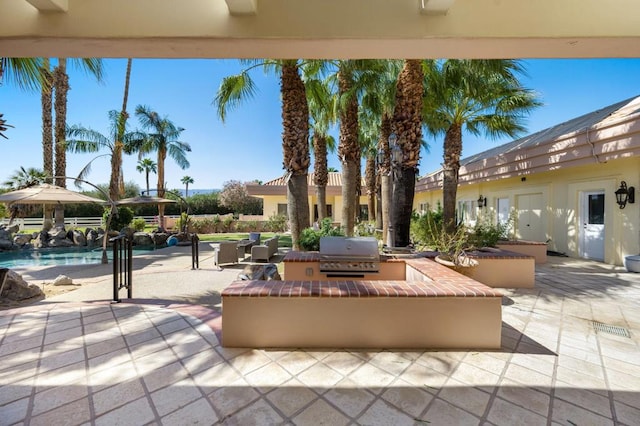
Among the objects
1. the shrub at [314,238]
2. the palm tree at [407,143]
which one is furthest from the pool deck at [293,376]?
the palm tree at [407,143]

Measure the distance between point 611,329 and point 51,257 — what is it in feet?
60.7

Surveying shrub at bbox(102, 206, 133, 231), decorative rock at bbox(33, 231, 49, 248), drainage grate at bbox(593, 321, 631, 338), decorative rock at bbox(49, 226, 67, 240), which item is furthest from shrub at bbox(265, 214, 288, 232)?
drainage grate at bbox(593, 321, 631, 338)

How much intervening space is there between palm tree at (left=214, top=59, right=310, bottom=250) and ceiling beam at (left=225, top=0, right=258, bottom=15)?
5.83m

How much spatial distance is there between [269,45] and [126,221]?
60.6 feet

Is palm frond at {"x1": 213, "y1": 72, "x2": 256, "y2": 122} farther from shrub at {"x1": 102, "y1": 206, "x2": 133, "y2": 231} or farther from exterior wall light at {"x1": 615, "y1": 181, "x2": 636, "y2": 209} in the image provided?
shrub at {"x1": 102, "y1": 206, "x2": 133, "y2": 231}

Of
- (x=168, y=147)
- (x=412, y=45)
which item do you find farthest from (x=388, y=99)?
(x=168, y=147)

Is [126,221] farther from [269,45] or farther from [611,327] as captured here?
[611,327]

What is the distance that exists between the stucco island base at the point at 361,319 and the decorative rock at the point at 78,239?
1692 centimetres

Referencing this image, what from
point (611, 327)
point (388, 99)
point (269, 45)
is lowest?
point (611, 327)

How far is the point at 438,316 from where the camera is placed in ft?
11.4

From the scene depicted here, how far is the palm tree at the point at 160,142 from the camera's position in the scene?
21.6 meters

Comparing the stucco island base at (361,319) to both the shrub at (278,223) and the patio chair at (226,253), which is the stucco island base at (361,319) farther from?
the shrub at (278,223)

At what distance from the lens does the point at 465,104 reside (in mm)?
10922

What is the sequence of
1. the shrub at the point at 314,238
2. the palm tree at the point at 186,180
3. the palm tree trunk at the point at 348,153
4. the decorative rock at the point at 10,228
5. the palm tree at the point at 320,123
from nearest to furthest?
the shrub at the point at 314,238
the palm tree trunk at the point at 348,153
the palm tree at the point at 320,123
the decorative rock at the point at 10,228
the palm tree at the point at 186,180
